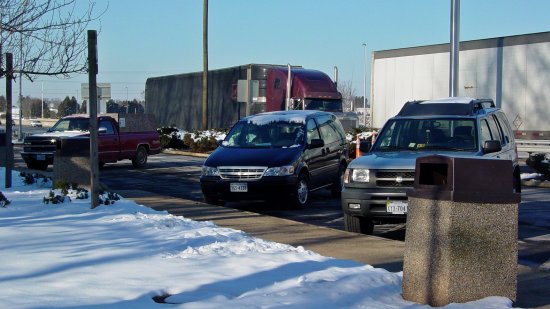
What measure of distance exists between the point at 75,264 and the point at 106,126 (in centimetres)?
1624

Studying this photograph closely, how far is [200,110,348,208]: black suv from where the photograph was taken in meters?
13.0

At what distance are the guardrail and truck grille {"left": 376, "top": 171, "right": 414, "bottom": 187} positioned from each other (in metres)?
13.8

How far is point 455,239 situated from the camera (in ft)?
20.0

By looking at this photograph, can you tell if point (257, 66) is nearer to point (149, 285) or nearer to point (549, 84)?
point (549, 84)

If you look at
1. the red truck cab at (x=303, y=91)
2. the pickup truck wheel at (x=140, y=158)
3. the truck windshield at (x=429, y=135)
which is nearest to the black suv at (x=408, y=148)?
the truck windshield at (x=429, y=135)

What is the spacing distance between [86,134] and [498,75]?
41.3 ft

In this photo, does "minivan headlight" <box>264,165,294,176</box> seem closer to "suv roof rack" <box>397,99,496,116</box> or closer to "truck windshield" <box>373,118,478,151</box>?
"truck windshield" <box>373,118,478,151</box>

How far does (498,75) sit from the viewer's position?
23250 millimetres

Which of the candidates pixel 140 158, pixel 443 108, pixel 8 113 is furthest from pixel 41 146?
pixel 443 108

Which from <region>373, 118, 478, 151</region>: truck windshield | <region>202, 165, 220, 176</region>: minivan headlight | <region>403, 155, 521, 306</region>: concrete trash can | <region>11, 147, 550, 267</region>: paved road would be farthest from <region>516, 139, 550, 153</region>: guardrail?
<region>403, 155, 521, 306</region>: concrete trash can

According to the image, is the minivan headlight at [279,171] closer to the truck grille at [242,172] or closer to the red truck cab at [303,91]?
the truck grille at [242,172]

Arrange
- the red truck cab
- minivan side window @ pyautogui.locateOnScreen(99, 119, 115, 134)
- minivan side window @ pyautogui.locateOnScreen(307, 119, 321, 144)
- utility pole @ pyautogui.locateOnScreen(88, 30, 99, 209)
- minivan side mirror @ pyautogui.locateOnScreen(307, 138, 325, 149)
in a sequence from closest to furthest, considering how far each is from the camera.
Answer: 1. utility pole @ pyautogui.locateOnScreen(88, 30, 99, 209)
2. minivan side mirror @ pyautogui.locateOnScreen(307, 138, 325, 149)
3. minivan side window @ pyautogui.locateOnScreen(307, 119, 321, 144)
4. minivan side window @ pyautogui.locateOnScreen(99, 119, 115, 134)
5. the red truck cab

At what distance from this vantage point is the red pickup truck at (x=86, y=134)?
75.1 ft

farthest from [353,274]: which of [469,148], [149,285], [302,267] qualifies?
[469,148]
